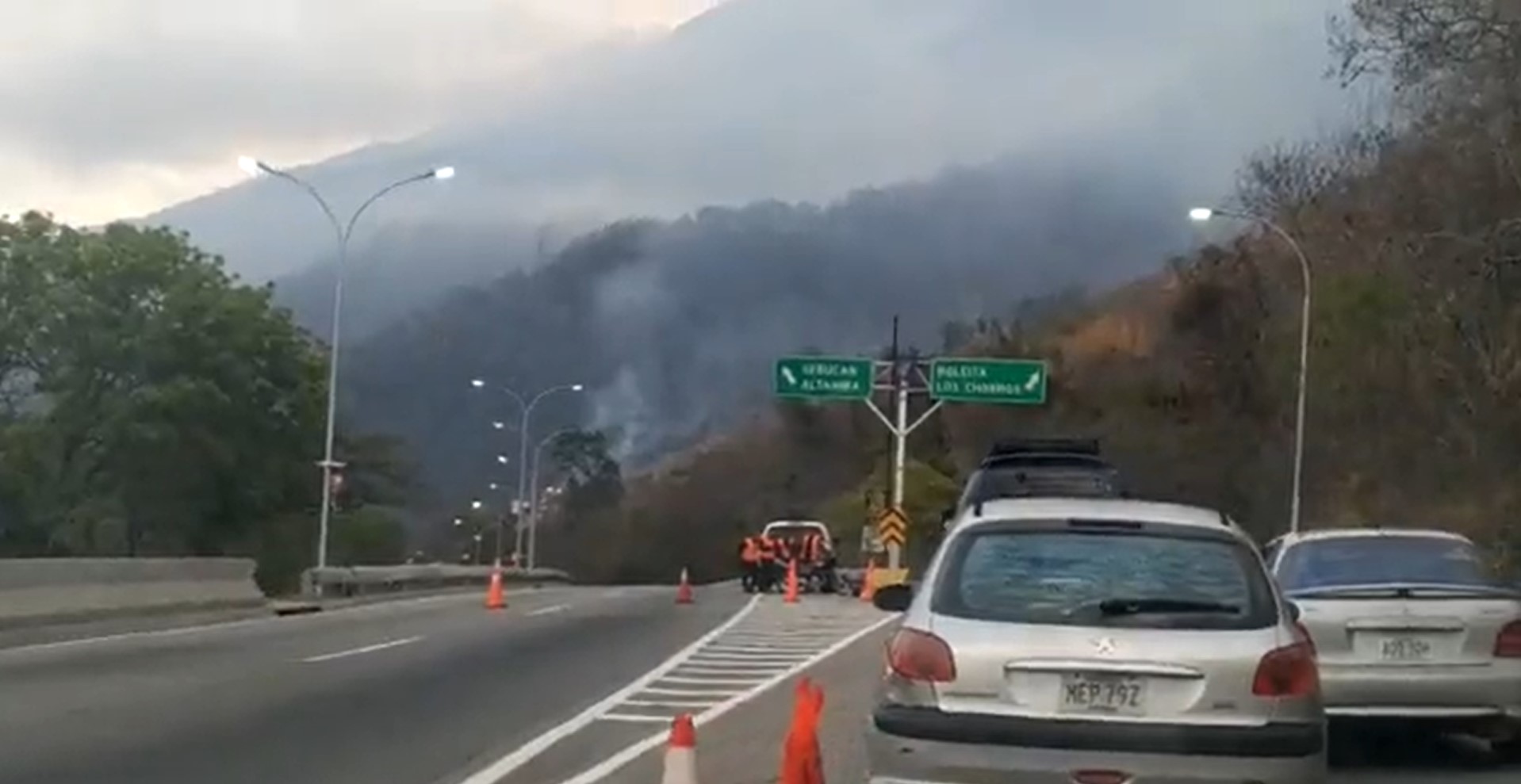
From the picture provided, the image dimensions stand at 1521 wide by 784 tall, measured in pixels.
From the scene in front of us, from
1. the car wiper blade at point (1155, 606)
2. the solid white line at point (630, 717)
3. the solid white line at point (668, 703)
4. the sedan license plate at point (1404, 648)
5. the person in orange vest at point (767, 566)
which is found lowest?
the solid white line at point (630, 717)

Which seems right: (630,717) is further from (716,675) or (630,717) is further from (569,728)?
(716,675)

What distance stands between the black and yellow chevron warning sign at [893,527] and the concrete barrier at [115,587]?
13.9m

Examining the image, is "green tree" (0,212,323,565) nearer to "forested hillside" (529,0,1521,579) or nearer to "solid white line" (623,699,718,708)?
"forested hillside" (529,0,1521,579)

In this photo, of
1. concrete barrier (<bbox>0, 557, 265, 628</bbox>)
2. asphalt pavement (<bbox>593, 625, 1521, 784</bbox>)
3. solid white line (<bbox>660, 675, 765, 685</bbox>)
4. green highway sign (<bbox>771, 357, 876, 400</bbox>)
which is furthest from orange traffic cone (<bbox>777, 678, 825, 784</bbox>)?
green highway sign (<bbox>771, 357, 876, 400</bbox>)

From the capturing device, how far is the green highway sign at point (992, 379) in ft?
173

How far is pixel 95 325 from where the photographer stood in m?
59.0

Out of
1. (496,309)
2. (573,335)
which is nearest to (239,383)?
(496,309)

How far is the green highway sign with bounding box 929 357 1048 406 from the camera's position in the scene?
52.8 meters

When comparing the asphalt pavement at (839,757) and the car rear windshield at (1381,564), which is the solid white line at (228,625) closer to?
the asphalt pavement at (839,757)

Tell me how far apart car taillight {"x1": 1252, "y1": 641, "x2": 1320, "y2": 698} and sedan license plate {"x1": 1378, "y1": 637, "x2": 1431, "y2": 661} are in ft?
14.9

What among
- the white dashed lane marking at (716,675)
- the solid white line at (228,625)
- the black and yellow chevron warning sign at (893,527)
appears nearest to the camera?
the white dashed lane marking at (716,675)

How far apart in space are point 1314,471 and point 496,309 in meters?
123

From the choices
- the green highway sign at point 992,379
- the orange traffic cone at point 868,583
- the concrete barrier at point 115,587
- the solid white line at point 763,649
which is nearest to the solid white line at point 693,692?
the solid white line at point 763,649

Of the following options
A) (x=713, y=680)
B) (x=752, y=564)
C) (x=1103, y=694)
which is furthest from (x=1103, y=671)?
(x=752, y=564)
